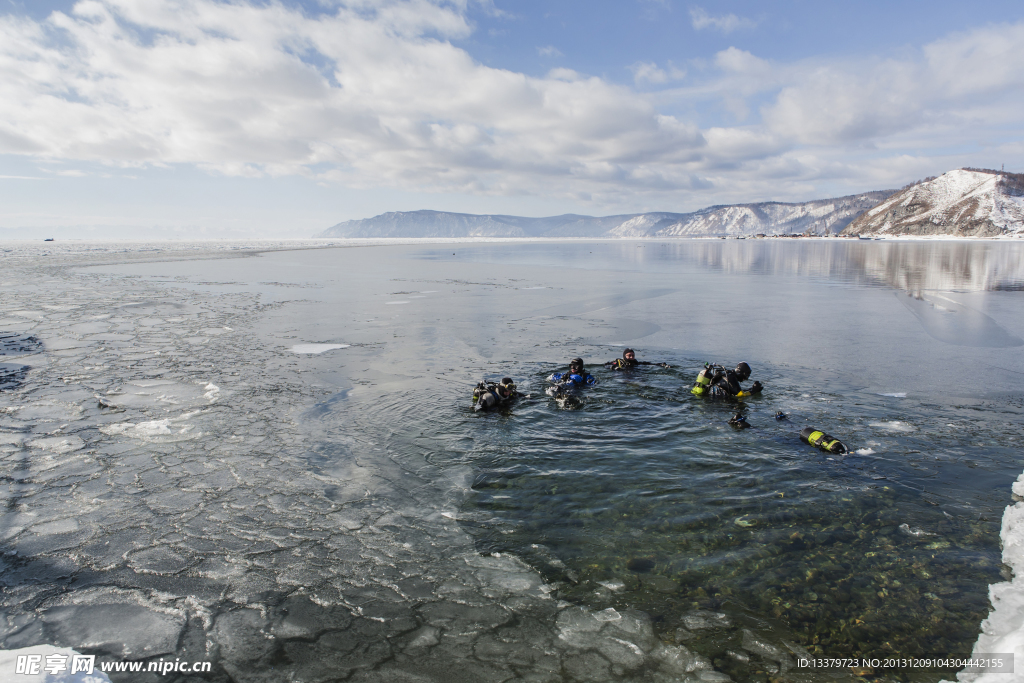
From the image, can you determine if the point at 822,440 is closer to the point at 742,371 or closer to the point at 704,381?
the point at 704,381

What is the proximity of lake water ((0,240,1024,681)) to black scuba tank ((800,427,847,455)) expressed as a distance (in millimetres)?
147

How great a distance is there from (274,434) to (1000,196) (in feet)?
624

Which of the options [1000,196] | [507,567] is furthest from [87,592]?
[1000,196]

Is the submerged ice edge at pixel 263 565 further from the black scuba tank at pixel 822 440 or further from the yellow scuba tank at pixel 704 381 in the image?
the yellow scuba tank at pixel 704 381

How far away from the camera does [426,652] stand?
12.6 feet

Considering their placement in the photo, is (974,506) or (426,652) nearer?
(426,652)

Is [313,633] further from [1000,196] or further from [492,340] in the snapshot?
[1000,196]

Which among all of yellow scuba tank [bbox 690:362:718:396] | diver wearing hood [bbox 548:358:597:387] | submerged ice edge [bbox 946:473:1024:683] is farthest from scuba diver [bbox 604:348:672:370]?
submerged ice edge [bbox 946:473:1024:683]

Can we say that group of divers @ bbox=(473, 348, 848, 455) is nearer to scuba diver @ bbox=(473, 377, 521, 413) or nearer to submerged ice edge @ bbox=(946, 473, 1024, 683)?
scuba diver @ bbox=(473, 377, 521, 413)

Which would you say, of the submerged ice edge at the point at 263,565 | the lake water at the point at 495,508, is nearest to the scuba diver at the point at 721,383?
the lake water at the point at 495,508

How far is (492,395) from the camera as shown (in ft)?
28.8

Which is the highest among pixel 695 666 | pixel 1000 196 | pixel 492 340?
→ pixel 1000 196

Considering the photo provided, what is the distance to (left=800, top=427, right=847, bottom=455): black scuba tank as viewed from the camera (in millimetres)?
7082

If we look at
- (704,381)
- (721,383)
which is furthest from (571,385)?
(721,383)
